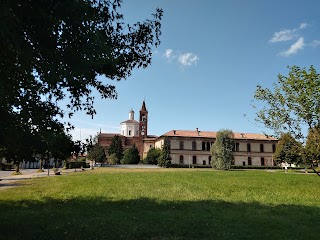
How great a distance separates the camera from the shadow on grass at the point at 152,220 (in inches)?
345

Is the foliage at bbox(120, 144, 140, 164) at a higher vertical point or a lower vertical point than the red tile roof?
lower

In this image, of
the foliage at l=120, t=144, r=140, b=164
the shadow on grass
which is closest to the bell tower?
the foliage at l=120, t=144, r=140, b=164

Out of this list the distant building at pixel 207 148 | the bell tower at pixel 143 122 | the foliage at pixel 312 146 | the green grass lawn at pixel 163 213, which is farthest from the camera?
the bell tower at pixel 143 122

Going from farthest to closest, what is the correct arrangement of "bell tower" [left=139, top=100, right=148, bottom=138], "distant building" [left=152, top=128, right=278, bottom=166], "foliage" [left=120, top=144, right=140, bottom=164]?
"bell tower" [left=139, top=100, right=148, bottom=138], "distant building" [left=152, top=128, right=278, bottom=166], "foliage" [left=120, top=144, right=140, bottom=164]

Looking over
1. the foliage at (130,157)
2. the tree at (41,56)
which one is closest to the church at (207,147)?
the foliage at (130,157)

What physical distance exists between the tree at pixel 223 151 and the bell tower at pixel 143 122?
5352 centimetres

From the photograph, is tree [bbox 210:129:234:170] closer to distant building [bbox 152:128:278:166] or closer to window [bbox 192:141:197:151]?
distant building [bbox 152:128:278:166]

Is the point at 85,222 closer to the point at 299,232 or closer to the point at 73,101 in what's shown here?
the point at 73,101

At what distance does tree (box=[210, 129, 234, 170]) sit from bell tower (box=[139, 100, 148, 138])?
5352 cm

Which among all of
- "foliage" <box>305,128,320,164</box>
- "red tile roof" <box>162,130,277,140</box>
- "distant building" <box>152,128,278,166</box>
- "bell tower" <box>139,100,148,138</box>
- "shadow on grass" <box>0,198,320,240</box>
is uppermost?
"bell tower" <box>139,100,148,138</box>

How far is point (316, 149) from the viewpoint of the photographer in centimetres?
1415

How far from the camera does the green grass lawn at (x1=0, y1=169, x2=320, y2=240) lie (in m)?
8.92

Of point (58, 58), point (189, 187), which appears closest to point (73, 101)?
point (58, 58)

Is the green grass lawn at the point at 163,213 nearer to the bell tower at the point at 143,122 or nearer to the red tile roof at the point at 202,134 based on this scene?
the red tile roof at the point at 202,134
